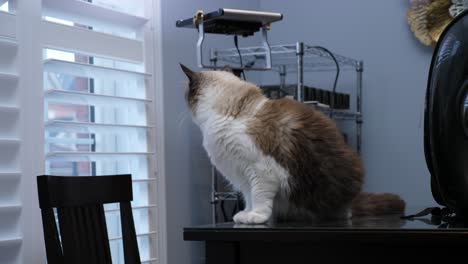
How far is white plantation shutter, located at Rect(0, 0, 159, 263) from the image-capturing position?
5.71 feet

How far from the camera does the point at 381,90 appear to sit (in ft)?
10.0

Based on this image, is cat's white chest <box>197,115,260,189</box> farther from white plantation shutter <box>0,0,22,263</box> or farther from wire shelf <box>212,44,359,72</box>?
wire shelf <box>212,44,359,72</box>

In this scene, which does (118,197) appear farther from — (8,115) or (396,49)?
(396,49)

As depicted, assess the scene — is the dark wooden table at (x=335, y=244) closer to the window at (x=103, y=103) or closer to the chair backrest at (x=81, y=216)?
the chair backrest at (x=81, y=216)

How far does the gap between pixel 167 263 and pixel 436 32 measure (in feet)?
5.36

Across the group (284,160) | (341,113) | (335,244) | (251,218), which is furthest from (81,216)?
(341,113)

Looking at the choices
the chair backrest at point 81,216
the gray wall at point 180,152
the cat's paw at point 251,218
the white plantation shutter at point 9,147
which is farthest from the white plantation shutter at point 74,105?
the cat's paw at point 251,218

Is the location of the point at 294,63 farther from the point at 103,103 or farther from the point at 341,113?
the point at 103,103

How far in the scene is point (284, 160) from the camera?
150 centimetres

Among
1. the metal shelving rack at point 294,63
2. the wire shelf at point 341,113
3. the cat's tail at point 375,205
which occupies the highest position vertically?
the metal shelving rack at point 294,63

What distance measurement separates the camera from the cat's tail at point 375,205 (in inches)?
60.7

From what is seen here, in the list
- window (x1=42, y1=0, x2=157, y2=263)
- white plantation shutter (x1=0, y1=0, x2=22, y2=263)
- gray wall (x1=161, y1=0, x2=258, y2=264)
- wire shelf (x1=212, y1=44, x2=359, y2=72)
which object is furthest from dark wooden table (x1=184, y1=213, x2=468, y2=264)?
wire shelf (x1=212, y1=44, x2=359, y2=72)

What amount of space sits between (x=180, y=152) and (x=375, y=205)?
1.20 meters

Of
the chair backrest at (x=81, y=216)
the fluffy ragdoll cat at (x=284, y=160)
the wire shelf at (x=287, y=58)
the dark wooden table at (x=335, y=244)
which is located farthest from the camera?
the wire shelf at (x=287, y=58)
